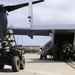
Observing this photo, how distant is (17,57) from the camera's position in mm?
15156

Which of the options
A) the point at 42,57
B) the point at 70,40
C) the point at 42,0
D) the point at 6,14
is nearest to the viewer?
the point at 6,14

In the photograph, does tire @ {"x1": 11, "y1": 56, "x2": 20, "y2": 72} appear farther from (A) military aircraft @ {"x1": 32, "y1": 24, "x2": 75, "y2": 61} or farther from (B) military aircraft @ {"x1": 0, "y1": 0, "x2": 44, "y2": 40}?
(A) military aircraft @ {"x1": 32, "y1": 24, "x2": 75, "y2": 61}

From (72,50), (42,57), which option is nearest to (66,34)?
(72,50)

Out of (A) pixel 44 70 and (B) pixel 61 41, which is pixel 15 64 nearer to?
(A) pixel 44 70

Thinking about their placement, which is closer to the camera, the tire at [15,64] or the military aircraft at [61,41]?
the tire at [15,64]

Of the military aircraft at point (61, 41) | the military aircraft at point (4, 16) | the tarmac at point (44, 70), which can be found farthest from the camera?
the military aircraft at point (61, 41)

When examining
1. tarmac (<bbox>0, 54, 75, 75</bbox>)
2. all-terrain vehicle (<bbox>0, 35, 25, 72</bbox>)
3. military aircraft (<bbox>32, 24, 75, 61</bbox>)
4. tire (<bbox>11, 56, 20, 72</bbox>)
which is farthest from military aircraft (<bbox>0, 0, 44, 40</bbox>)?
military aircraft (<bbox>32, 24, 75, 61</bbox>)

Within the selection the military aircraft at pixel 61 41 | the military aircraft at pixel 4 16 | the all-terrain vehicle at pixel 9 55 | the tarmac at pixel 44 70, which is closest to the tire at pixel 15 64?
the all-terrain vehicle at pixel 9 55

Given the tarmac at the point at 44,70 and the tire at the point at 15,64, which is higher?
the tire at the point at 15,64

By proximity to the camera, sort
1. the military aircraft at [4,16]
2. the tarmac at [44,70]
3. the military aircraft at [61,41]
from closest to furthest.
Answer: the military aircraft at [4,16] → the tarmac at [44,70] → the military aircraft at [61,41]

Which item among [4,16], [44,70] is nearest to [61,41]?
[44,70]

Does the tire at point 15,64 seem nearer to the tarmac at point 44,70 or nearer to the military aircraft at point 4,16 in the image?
the tarmac at point 44,70

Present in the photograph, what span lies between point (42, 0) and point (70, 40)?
652 inches

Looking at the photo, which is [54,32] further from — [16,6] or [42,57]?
[16,6]
